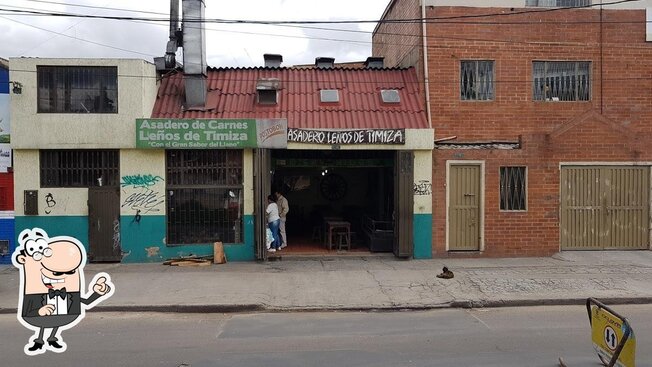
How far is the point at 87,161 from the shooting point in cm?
1284

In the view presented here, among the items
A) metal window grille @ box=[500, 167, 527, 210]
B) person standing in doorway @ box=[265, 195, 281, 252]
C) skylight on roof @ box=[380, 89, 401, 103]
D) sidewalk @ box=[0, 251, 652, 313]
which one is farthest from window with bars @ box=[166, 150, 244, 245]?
metal window grille @ box=[500, 167, 527, 210]

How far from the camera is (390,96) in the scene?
46.2ft

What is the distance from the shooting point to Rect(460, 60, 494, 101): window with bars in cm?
1359

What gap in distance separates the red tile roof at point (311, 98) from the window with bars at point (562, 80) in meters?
2.89

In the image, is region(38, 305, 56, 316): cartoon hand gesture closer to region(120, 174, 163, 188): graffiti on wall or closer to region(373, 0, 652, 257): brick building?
region(120, 174, 163, 188): graffiti on wall

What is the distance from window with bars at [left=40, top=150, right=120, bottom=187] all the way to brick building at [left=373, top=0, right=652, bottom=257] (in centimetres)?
747

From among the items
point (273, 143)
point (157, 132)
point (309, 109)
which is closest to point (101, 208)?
point (157, 132)

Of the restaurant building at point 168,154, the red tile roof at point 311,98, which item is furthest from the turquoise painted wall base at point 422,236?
the red tile roof at point 311,98

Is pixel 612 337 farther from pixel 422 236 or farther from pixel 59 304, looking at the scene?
pixel 422 236

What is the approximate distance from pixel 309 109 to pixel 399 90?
243 centimetres

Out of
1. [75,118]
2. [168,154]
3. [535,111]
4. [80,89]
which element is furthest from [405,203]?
[80,89]

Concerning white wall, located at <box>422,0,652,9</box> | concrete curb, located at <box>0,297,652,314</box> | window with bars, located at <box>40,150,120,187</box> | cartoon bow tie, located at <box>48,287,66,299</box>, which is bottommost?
concrete curb, located at <box>0,297,652,314</box>

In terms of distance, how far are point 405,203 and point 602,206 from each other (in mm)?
4836

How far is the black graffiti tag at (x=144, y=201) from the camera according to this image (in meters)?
12.8
